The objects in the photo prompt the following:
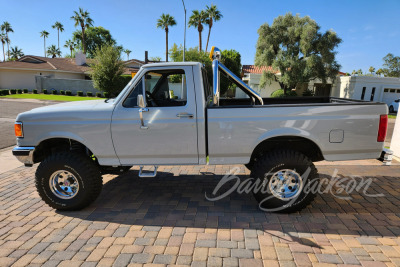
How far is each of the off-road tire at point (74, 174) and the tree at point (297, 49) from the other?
24310 millimetres

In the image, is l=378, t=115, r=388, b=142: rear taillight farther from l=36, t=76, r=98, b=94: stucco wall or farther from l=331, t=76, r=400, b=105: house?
l=36, t=76, r=98, b=94: stucco wall

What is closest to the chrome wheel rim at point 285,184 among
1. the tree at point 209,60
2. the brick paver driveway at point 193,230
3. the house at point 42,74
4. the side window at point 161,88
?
the brick paver driveway at point 193,230

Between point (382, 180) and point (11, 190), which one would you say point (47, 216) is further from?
point (382, 180)

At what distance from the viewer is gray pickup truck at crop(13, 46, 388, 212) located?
3.55 m

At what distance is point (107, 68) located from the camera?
24.8 metres

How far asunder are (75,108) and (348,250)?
4.05 m

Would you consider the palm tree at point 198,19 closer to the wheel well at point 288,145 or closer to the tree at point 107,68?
the tree at point 107,68

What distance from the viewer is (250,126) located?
3.59m

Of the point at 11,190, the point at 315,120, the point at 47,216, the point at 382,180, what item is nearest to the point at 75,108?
the point at 47,216

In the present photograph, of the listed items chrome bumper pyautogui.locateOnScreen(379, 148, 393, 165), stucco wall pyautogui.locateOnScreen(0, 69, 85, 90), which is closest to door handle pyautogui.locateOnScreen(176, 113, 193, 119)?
chrome bumper pyautogui.locateOnScreen(379, 148, 393, 165)

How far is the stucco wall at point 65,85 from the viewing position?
116 ft

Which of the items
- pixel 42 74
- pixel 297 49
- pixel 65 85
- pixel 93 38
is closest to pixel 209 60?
pixel 297 49

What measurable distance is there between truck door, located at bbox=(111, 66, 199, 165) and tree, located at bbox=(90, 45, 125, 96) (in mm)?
22390

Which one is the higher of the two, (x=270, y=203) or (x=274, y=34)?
(x=274, y=34)
